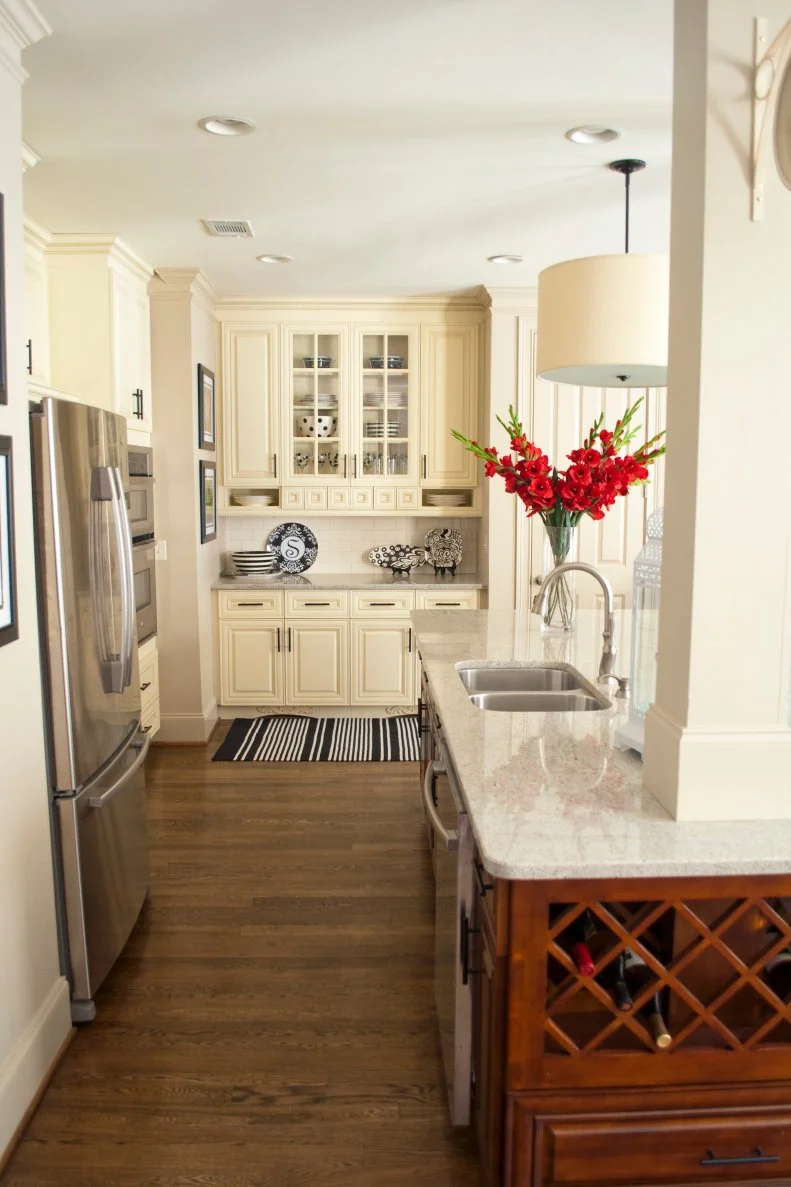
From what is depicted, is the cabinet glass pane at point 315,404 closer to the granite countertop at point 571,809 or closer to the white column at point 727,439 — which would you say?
the granite countertop at point 571,809

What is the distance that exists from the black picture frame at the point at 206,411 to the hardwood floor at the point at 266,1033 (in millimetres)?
2283

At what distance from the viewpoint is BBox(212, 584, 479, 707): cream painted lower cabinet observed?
18.1ft

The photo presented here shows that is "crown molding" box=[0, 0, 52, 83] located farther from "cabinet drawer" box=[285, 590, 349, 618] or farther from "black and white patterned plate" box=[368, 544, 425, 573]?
"black and white patterned plate" box=[368, 544, 425, 573]

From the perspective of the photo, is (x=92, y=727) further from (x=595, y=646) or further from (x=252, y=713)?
(x=252, y=713)

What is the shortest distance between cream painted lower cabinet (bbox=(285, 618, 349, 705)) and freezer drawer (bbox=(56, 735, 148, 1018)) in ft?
8.23

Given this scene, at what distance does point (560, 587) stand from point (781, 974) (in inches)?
80.4

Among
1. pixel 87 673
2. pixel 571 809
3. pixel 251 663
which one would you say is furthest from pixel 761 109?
pixel 251 663

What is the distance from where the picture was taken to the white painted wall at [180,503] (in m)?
4.90

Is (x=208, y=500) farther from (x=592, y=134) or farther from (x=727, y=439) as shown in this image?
(x=727, y=439)

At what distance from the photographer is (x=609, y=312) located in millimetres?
2473

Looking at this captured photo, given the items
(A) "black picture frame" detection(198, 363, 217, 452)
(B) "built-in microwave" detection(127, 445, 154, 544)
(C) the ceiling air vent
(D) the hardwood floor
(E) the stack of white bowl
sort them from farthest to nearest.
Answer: (E) the stack of white bowl < (A) "black picture frame" detection(198, 363, 217, 452) < (B) "built-in microwave" detection(127, 445, 154, 544) < (C) the ceiling air vent < (D) the hardwood floor

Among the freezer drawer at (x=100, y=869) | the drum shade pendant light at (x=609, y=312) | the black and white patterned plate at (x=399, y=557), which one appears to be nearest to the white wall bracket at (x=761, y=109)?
the drum shade pendant light at (x=609, y=312)

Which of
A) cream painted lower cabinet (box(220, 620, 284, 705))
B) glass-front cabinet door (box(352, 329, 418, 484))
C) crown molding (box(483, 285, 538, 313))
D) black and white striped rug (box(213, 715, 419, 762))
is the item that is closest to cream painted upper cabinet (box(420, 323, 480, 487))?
glass-front cabinet door (box(352, 329, 418, 484))

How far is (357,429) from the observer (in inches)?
223
